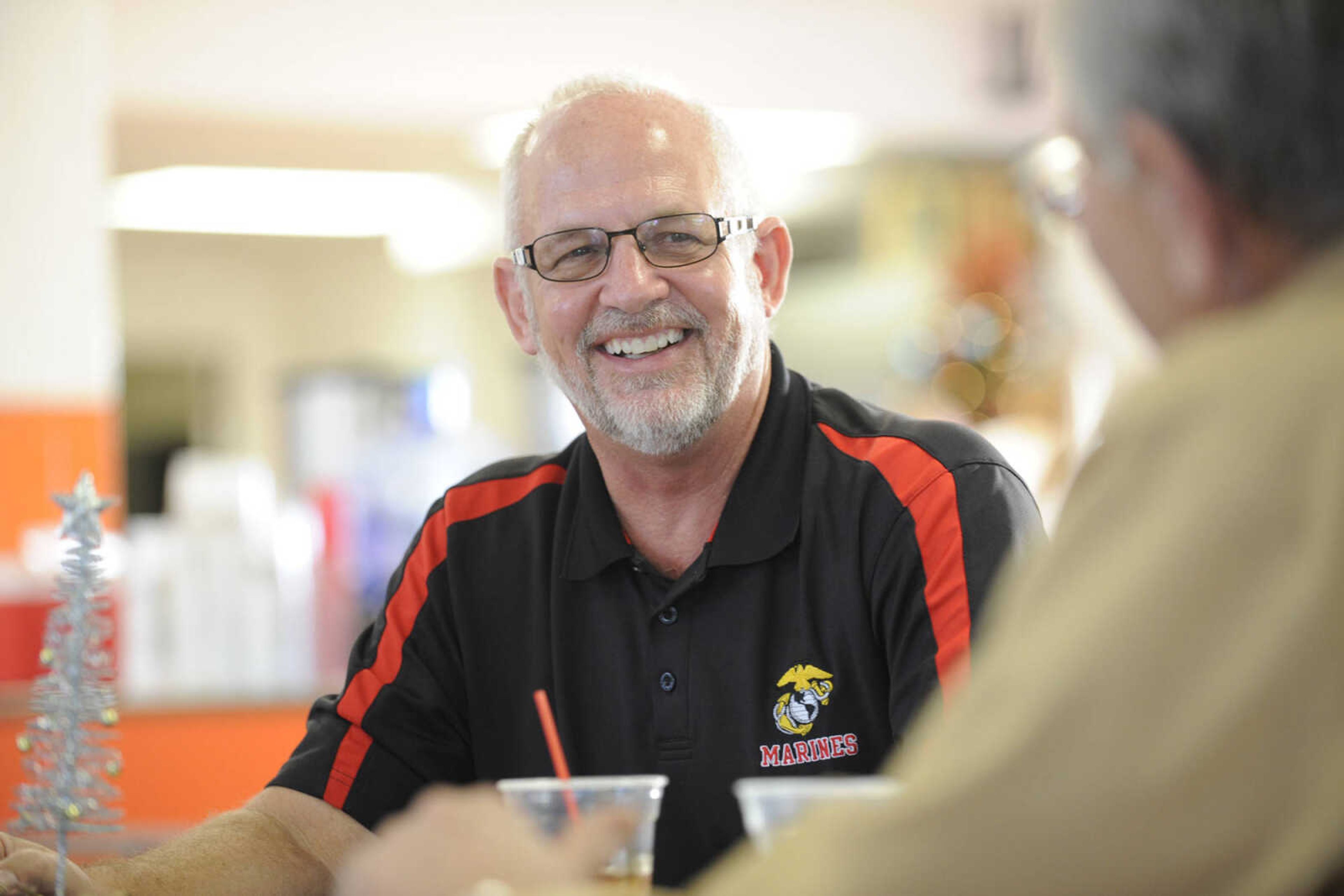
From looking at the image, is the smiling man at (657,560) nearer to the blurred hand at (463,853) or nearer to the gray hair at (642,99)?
the gray hair at (642,99)

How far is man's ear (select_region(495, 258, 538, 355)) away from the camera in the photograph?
1.70 meters

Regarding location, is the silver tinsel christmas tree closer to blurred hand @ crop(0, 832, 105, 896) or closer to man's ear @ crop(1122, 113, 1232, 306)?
blurred hand @ crop(0, 832, 105, 896)

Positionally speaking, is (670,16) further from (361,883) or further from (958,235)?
(361,883)

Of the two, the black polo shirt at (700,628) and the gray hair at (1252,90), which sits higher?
the gray hair at (1252,90)

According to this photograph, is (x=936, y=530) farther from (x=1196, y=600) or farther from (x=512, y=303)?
(x=1196, y=600)

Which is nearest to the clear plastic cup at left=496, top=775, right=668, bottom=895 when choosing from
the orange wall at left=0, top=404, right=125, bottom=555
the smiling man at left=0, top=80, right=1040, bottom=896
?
the smiling man at left=0, top=80, right=1040, bottom=896

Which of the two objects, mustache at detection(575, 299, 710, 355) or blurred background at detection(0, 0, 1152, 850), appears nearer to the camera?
mustache at detection(575, 299, 710, 355)

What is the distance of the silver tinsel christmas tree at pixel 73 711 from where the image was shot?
37.6 inches

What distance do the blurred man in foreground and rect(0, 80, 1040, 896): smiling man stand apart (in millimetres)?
A: 601

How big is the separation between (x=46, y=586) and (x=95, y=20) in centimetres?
162

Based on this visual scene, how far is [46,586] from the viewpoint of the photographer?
10.8 feet

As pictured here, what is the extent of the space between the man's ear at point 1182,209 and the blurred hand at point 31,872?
0.81 meters

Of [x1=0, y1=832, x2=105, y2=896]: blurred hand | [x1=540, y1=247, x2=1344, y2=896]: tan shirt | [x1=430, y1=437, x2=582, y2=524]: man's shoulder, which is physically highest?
[x1=430, y1=437, x2=582, y2=524]: man's shoulder

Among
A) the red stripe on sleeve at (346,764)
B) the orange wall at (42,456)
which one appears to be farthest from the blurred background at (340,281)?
the red stripe on sleeve at (346,764)
